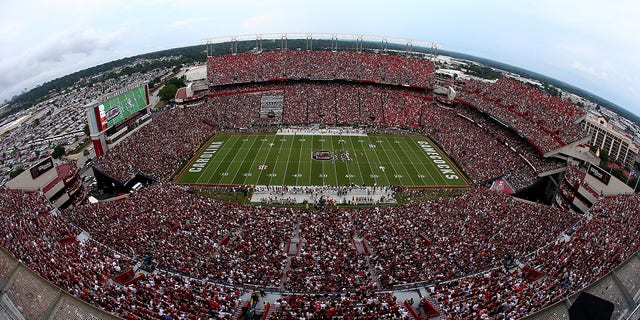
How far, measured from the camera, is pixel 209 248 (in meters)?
18.6

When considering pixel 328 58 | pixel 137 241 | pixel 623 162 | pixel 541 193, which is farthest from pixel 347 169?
pixel 623 162

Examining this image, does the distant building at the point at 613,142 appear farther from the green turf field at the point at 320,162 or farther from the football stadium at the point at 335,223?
the green turf field at the point at 320,162

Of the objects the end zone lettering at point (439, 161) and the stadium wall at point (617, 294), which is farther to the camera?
the end zone lettering at point (439, 161)

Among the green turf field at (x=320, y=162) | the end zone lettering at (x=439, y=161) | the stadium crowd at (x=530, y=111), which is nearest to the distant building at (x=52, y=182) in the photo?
the green turf field at (x=320, y=162)

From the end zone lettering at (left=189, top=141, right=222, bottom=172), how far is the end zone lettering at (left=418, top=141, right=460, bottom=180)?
24016 millimetres

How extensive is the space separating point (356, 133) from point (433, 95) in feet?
50.6

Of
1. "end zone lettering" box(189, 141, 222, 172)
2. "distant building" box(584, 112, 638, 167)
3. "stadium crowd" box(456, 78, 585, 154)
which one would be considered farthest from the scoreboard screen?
"distant building" box(584, 112, 638, 167)

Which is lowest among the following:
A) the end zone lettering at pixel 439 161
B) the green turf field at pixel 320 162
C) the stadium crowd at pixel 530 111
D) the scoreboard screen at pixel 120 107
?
the green turf field at pixel 320 162

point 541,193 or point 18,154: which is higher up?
point 541,193

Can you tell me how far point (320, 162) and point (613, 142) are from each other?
171 ft

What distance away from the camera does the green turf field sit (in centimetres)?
3316

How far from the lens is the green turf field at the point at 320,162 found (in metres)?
33.2

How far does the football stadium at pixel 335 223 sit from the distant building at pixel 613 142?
24.6m

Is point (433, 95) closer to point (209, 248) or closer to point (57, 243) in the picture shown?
point (209, 248)
